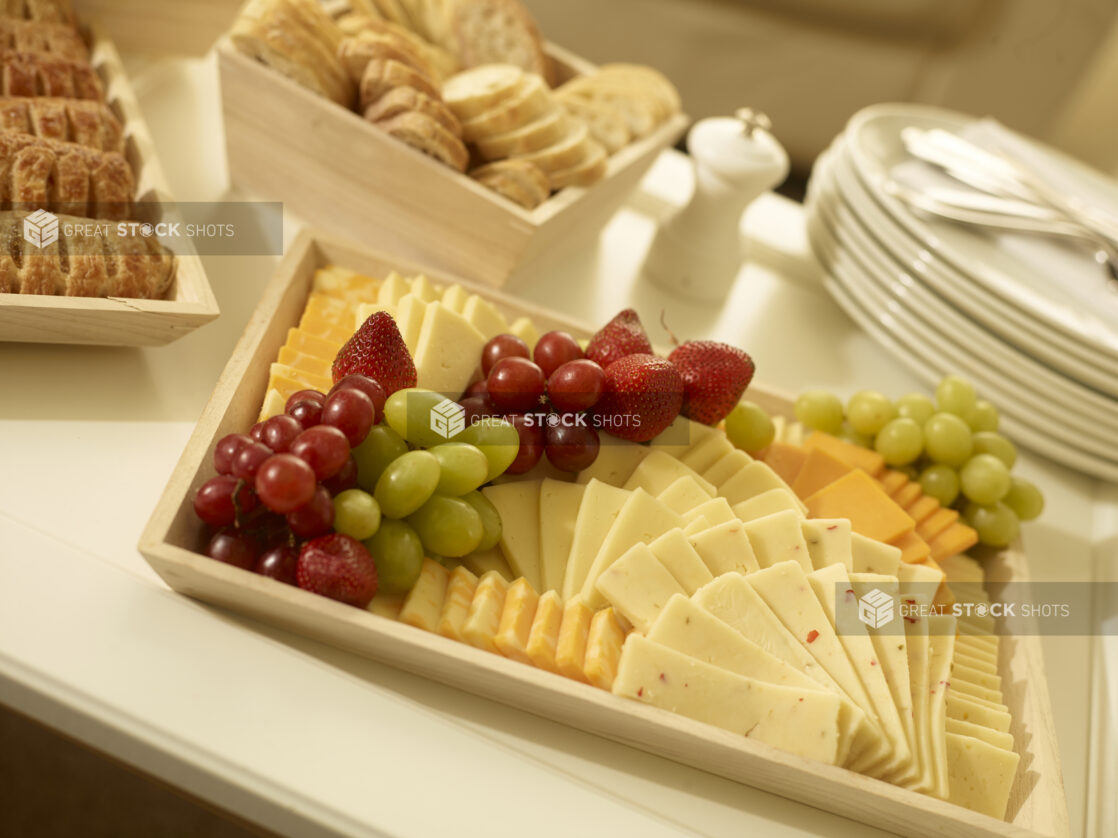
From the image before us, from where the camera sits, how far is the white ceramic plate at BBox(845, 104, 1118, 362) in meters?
1.15

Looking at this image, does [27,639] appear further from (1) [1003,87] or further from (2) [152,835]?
(1) [1003,87]

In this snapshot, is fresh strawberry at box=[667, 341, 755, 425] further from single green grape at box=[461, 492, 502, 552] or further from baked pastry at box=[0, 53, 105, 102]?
baked pastry at box=[0, 53, 105, 102]

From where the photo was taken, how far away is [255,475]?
68cm

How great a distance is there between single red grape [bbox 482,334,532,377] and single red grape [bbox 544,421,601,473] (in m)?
0.11

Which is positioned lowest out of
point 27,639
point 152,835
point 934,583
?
point 152,835

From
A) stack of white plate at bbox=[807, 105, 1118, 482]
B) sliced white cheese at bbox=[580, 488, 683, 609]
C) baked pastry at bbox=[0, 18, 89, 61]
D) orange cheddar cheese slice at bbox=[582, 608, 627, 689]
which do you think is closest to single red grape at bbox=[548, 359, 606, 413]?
sliced white cheese at bbox=[580, 488, 683, 609]

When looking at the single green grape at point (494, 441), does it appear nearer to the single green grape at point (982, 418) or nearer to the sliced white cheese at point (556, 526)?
the sliced white cheese at point (556, 526)

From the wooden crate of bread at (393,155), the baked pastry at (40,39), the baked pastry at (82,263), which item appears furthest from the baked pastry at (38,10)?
the baked pastry at (82,263)

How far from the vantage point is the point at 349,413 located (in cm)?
73

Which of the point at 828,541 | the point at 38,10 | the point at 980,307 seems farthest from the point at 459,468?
the point at 38,10

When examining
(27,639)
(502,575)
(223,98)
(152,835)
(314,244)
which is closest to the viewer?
(27,639)

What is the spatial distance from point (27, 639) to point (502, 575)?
1.27ft

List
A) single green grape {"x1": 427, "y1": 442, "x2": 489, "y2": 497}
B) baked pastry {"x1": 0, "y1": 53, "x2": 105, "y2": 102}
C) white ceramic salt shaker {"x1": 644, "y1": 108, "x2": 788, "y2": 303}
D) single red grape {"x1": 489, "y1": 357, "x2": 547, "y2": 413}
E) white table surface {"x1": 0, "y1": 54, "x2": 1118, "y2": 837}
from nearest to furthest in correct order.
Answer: white table surface {"x1": 0, "y1": 54, "x2": 1118, "y2": 837}, single green grape {"x1": 427, "y1": 442, "x2": 489, "y2": 497}, single red grape {"x1": 489, "y1": 357, "x2": 547, "y2": 413}, baked pastry {"x1": 0, "y1": 53, "x2": 105, "y2": 102}, white ceramic salt shaker {"x1": 644, "y1": 108, "x2": 788, "y2": 303}

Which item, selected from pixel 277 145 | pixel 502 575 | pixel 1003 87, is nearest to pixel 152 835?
pixel 502 575
